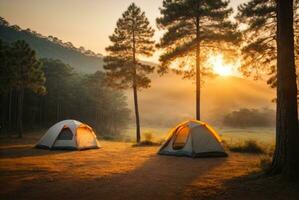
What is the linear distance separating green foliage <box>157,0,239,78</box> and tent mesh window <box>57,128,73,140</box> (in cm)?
963

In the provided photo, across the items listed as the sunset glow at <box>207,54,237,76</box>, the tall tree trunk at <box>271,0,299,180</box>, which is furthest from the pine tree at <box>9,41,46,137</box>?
the tall tree trunk at <box>271,0,299,180</box>

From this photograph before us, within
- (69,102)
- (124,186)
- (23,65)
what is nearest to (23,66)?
(23,65)

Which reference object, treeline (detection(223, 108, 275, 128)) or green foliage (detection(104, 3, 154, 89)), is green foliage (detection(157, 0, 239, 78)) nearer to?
green foliage (detection(104, 3, 154, 89))

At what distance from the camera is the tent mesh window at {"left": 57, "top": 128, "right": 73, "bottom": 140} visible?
865 inches

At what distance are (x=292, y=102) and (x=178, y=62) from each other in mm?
17163

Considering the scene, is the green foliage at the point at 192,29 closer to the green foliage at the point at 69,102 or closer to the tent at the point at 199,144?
the tent at the point at 199,144

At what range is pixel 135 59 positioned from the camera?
105 ft

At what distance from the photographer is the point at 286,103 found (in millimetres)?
9844

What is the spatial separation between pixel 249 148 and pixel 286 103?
12.1 meters

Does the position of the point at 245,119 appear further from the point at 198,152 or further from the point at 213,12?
the point at 198,152

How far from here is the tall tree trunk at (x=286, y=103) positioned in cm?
959

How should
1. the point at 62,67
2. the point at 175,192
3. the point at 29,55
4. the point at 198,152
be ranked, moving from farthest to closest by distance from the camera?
1. the point at 62,67
2. the point at 29,55
3. the point at 198,152
4. the point at 175,192

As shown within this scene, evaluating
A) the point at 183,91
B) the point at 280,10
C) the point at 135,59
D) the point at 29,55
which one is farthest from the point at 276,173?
the point at 183,91

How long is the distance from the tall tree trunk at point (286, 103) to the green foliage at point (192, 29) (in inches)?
560
